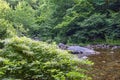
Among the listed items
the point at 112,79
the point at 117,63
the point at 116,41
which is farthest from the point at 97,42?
the point at 112,79

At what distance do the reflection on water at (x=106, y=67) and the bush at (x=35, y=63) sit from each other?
4.28 m

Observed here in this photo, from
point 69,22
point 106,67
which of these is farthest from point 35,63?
point 69,22

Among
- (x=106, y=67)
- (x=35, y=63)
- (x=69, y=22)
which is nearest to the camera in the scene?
(x=35, y=63)

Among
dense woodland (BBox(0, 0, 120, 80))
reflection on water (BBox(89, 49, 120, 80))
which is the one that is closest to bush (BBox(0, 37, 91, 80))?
reflection on water (BBox(89, 49, 120, 80))

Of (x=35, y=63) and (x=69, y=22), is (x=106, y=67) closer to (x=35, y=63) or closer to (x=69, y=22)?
(x=35, y=63)

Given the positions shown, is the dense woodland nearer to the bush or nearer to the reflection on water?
the reflection on water

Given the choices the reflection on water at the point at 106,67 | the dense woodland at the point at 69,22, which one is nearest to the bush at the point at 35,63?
the reflection on water at the point at 106,67

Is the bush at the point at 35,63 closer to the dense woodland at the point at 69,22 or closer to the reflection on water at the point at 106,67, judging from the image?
the reflection on water at the point at 106,67

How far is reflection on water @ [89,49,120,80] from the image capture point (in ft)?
33.3

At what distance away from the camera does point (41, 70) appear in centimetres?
555

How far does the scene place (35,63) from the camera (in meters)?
5.55

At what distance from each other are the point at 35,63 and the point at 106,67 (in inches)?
265

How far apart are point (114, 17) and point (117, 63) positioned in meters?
9.54

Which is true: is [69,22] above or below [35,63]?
above
